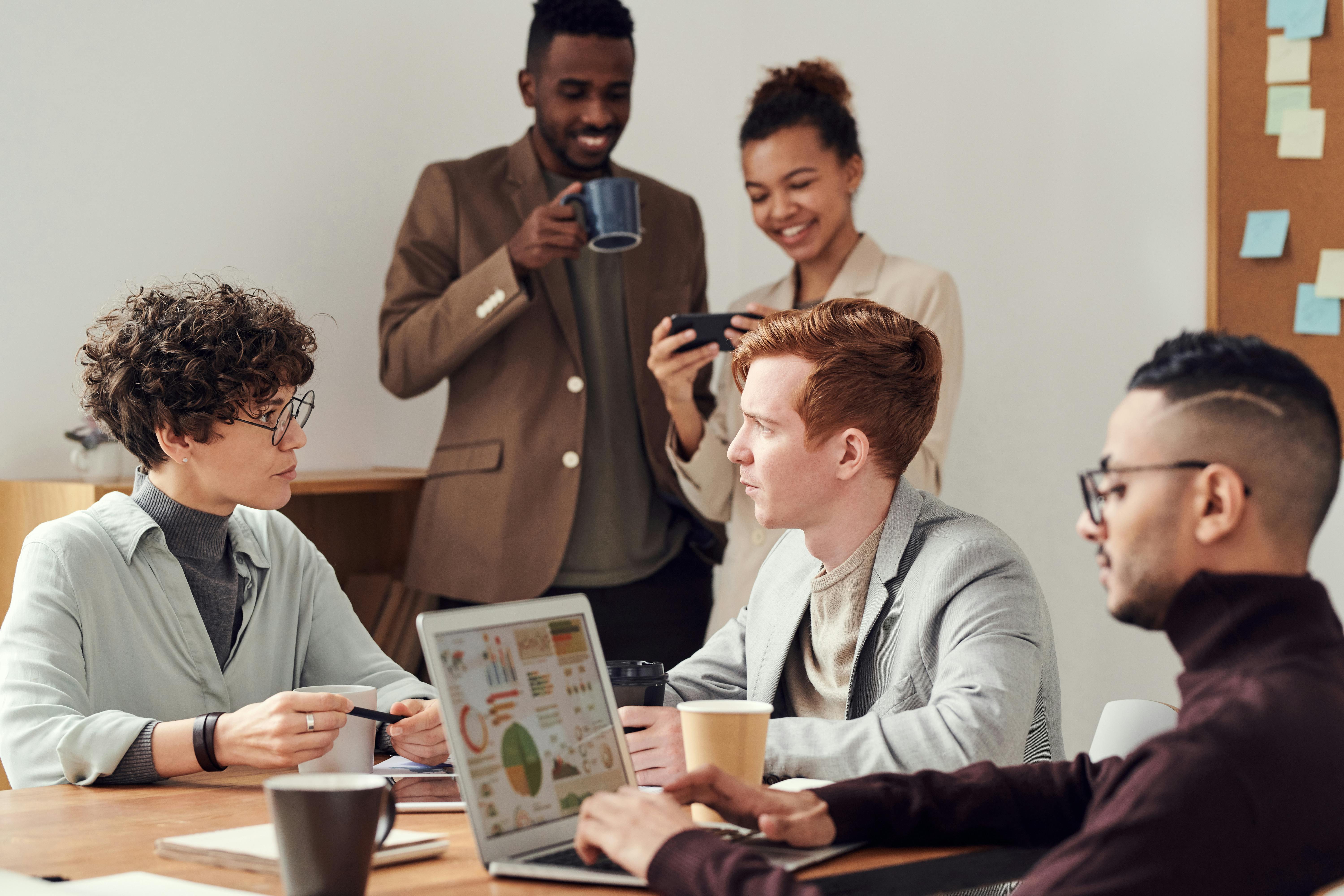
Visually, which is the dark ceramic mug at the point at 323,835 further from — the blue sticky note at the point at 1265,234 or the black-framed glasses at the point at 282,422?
the blue sticky note at the point at 1265,234

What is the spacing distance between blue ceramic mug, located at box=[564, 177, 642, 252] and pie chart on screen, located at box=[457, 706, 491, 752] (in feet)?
5.31

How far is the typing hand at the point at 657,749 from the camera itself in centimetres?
131

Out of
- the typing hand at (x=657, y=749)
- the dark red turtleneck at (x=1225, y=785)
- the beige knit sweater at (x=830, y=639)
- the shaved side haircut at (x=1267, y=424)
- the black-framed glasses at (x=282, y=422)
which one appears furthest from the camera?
the black-framed glasses at (x=282, y=422)

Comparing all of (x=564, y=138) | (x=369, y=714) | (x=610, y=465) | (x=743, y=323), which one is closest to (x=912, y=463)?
(x=743, y=323)

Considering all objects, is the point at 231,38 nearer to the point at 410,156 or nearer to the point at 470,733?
the point at 410,156

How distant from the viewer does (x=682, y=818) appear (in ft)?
3.29

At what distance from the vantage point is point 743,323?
7.91 ft

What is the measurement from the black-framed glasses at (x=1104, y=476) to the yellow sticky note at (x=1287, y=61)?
7.58ft

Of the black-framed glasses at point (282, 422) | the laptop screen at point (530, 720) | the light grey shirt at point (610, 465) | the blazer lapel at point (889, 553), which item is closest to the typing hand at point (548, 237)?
the light grey shirt at point (610, 465)

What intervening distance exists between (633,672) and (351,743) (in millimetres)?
312

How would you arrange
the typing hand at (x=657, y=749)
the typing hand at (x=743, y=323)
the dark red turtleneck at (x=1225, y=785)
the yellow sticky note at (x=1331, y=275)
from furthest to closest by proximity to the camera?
the yellow sticky note at (x=1331, y=275) → the typing hand at (x=743, y=323) → the typing hand at (x=657, y=749) → the dark red turtleneck at (x=1225, y=785)

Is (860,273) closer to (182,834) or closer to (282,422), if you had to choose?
(282,422)

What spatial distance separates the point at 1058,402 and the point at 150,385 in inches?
97.3

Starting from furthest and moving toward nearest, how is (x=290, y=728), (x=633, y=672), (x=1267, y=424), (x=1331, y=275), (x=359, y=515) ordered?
(x=359, y=515)
(x=1331, y=275)
(x=633, y=672)
(x=290, y=728)
(x=1267, y=424)
